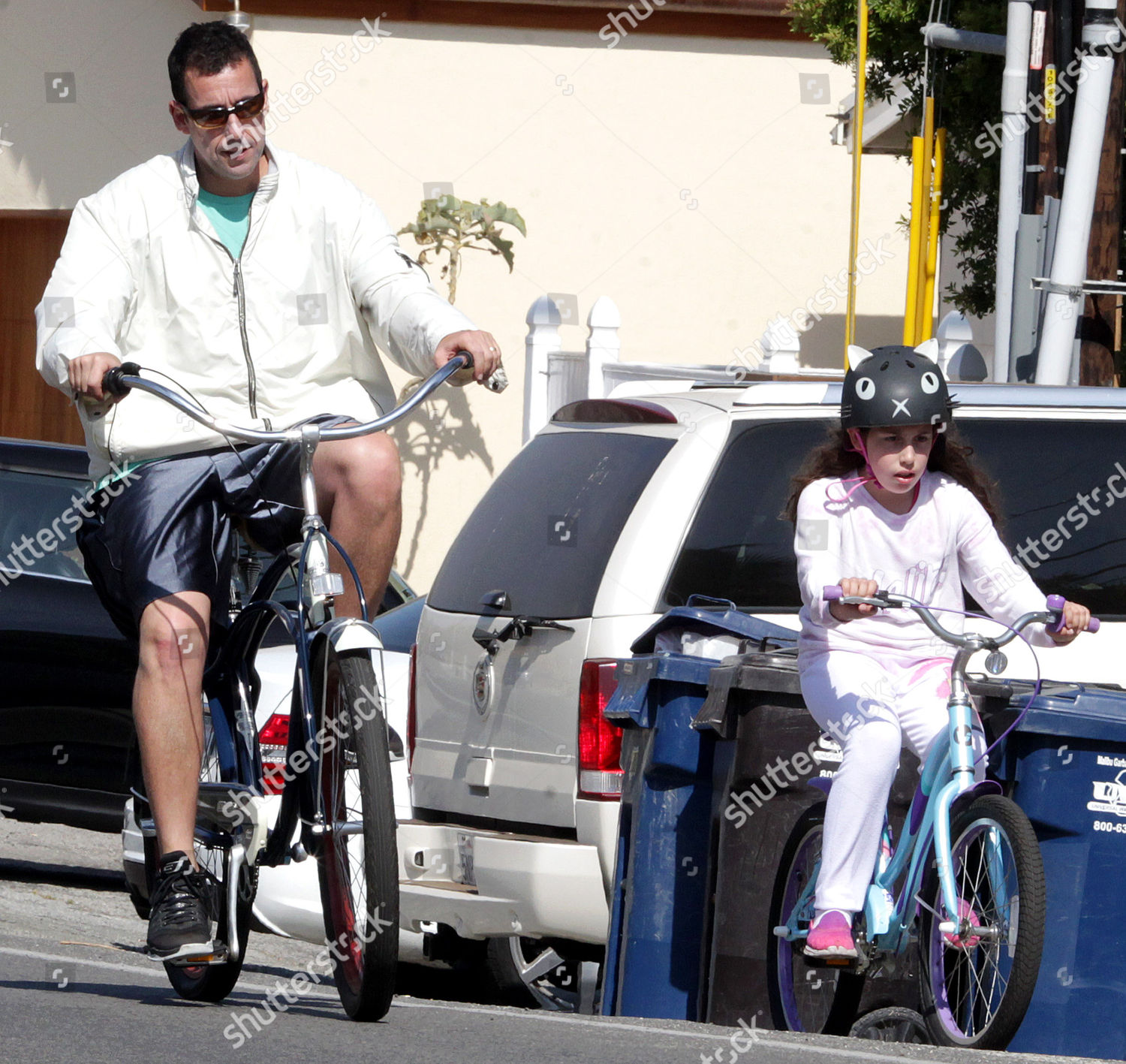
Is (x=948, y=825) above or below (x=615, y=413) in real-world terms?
below

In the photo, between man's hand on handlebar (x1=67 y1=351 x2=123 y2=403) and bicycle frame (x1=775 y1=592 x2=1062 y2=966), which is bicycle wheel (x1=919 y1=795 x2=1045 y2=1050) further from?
man's hand on handlebar (x1=67 y1=351 x2=123 y2=403)

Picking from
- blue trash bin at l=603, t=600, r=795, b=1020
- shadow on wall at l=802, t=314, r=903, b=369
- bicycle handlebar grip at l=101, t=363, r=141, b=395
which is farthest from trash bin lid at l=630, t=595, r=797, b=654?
shadow on wall at l=802, t=314, r=903, b=369

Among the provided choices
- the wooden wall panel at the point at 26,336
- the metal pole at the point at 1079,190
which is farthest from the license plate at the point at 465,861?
the wooden wall panel at the point at 26,336

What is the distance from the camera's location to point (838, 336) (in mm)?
17234

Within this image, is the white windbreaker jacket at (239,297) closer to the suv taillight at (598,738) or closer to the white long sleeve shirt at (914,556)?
the white long sleeve shirt at (914,556)

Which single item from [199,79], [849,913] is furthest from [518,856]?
[199,79]

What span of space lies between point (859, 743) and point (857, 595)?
347mm

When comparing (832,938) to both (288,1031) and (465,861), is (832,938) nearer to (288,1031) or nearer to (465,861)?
(288,1031)

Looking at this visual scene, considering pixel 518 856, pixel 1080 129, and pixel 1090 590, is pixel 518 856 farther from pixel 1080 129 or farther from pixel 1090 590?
pixel 1080 129

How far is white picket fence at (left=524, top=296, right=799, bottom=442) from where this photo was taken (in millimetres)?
13500

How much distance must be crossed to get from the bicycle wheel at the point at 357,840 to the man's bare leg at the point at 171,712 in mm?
381

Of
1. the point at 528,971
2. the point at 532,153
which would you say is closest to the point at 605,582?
the point at 528,971

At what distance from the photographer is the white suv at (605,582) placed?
538 centimetres

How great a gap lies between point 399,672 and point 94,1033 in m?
3.00
